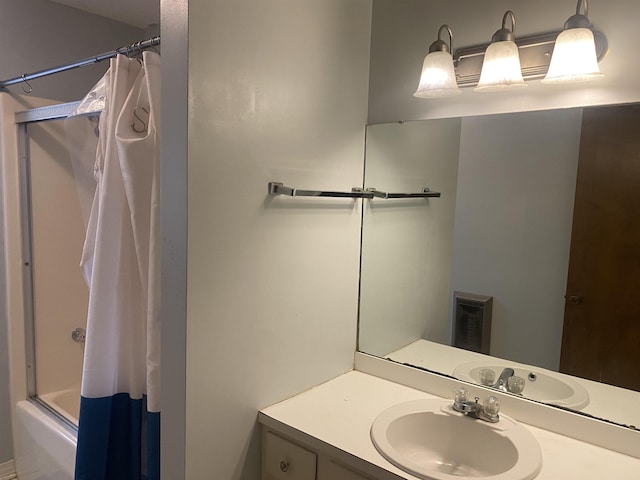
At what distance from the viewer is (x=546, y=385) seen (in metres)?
1.48

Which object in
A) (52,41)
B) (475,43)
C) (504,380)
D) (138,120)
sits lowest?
(504,380)

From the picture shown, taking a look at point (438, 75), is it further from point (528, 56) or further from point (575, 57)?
point (575, 57)

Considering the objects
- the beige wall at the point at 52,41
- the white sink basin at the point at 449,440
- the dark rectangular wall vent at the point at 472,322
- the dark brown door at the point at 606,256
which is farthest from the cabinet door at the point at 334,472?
the beige wall at the point at 52,41

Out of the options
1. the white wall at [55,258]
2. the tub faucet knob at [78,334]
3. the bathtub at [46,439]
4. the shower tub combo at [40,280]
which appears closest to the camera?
the bathtub at [46,439]

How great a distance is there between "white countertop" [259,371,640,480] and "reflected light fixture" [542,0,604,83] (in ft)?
3.49

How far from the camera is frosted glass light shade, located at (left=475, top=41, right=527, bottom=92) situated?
139cm

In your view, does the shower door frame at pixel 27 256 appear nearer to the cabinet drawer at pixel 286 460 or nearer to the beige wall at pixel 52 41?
the beige wall at pixel 52 41

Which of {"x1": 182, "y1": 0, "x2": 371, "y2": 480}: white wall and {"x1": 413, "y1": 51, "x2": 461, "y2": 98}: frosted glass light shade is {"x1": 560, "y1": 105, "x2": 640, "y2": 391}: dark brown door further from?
{"x1": 182, "y1": 0, "x2": 371, "y2": 480}: white wall

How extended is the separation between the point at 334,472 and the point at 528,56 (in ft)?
4.57

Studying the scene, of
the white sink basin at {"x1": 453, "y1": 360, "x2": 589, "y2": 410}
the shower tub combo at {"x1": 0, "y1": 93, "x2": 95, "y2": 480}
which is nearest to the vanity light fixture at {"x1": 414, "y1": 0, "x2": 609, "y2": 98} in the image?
the white sink basin at {"x1": 453, "y1": 360, "x2": 589, "y2": 410}

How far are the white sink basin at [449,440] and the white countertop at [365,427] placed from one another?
1.8 inches

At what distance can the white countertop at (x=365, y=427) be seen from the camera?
3.96ft

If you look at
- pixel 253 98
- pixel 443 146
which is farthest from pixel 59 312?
pixel 443 146

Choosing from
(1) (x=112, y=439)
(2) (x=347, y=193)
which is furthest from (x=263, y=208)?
(1) (x=112, y=439)
